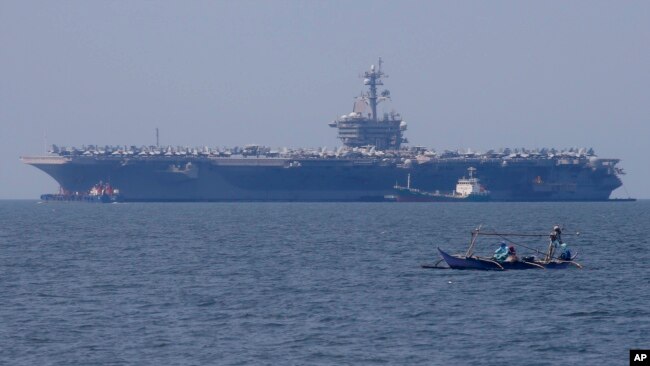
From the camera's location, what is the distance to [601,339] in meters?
25.9

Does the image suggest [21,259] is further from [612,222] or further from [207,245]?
[612,222]

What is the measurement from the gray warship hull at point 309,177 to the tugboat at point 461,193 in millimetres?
783

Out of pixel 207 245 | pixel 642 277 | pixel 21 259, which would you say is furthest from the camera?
pixel 207 245

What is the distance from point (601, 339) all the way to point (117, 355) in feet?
31.2

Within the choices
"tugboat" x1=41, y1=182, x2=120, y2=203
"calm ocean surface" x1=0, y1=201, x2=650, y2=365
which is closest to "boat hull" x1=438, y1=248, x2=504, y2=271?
"calm ocean surface" x1=0, y1=201, x2=650, y2=365

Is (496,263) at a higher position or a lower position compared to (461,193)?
lower

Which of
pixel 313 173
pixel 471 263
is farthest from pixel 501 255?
pixel 313 173

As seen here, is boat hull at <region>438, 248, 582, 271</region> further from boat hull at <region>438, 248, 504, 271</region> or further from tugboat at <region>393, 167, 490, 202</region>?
tugboat at <region>393, 167, 490, 202</region>

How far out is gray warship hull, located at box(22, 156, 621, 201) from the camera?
122562mm

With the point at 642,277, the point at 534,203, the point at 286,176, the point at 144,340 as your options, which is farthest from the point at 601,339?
the point at 534,203

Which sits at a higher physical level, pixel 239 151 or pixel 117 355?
pixel 239 151

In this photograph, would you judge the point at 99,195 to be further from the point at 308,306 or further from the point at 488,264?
the point at 308,306

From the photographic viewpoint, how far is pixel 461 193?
126875 millimetres

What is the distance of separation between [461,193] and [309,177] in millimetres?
15083
